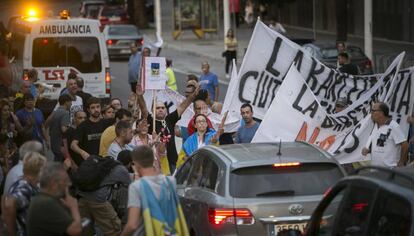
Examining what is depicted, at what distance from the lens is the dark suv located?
6039 mm

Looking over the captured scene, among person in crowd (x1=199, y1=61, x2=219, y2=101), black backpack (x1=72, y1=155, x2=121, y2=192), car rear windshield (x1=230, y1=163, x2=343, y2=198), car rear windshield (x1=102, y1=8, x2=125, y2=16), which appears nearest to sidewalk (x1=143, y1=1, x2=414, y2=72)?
car rear windshield (x1=102, y1=8, x2=125, y2=16)

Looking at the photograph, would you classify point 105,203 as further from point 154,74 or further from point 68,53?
point 68,53

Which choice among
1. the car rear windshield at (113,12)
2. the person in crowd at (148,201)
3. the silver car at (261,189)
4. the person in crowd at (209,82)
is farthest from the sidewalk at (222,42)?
the person in crowd at (148,201)

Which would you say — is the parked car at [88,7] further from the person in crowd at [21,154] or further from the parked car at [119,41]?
the person in crowd at [21,154]

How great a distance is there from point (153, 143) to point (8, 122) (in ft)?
9.60

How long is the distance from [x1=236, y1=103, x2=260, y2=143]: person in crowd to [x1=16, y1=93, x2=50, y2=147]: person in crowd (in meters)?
3.26

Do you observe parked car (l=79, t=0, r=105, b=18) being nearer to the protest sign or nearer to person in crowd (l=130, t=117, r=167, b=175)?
the protest sign

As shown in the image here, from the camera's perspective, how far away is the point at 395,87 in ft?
46.0

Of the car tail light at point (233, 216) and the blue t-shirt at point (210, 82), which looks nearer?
the car tail light at point (233, 216)

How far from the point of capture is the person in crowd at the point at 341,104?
1431cm

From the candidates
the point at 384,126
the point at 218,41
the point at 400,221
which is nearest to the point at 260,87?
the point at 384,126

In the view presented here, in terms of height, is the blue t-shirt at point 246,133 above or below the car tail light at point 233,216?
below

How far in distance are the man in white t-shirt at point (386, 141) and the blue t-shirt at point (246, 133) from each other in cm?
186

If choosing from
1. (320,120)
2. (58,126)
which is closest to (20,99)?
(58,126)
